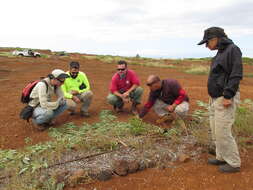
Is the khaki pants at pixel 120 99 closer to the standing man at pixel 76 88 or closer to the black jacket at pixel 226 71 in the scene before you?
the standing man at pixel 76 88

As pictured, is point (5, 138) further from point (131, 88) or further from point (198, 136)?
point (198, 136)

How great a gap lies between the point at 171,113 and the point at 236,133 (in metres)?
1.13

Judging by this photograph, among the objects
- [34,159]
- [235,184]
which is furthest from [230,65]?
[34,159]

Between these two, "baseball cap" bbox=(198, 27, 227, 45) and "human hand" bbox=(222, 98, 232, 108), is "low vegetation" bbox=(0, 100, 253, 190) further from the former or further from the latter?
"baseball cap" bbox=(198, 27, 227, 45)

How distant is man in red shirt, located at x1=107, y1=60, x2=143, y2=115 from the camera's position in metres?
5.08

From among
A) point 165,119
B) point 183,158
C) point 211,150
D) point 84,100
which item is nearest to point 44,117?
point 84,100

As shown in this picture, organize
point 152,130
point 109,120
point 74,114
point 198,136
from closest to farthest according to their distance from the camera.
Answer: point 198,136 → point 152,130 → point 109,120 → point 74,114

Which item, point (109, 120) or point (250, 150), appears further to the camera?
point (109, 120)

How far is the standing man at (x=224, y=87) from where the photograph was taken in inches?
98.7

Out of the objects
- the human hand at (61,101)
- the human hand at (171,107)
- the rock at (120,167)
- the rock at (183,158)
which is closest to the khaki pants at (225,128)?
the rock at (183,158)

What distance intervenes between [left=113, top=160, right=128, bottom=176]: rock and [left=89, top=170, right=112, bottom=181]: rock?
82 mm

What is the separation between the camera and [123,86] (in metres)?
5.24

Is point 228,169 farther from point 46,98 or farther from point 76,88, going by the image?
point 76,88

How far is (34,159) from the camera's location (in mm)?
3318
